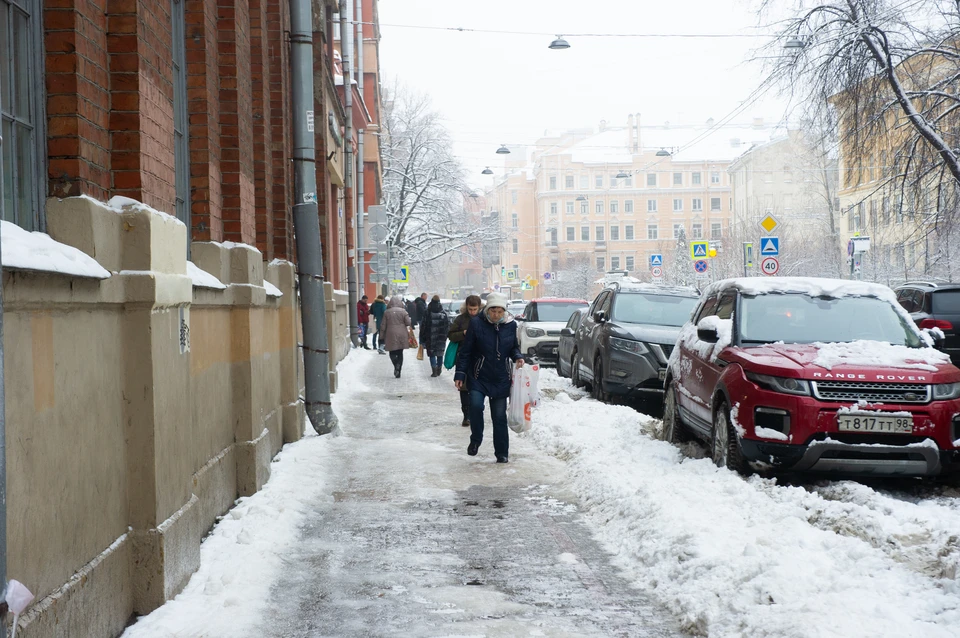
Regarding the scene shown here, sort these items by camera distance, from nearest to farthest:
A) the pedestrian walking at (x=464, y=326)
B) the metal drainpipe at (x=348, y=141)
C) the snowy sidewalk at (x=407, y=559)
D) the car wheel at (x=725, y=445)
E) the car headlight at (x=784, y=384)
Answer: the snowy sidewalk at (x=407, y=559)
the car headlight at (x=784, y=384)
the car wheel at (x=725, y=445)
the pedestrian walking at (x=464, y=326)
the metal drainpipe at (x=348, y=141)

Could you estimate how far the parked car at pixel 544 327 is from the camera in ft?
80.2

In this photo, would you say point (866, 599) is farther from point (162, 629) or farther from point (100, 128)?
point (100, 128)

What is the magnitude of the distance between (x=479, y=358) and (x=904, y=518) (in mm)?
4845

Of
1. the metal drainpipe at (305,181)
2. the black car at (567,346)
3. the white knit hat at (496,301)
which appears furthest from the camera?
the black car at (567,346)

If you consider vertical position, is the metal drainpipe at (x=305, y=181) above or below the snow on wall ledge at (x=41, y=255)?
above

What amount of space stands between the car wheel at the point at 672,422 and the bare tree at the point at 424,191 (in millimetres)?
42540

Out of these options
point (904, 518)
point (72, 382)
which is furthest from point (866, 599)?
point (72, 382)

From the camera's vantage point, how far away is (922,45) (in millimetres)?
19094

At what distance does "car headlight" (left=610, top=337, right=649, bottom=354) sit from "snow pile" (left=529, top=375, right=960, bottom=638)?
19.0 ft

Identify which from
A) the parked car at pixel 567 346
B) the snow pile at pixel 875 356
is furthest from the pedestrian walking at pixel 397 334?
the snow pile at pixel 875 356

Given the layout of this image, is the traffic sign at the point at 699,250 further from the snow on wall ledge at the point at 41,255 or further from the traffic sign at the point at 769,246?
the snow on wall ledge at the point at 41,255

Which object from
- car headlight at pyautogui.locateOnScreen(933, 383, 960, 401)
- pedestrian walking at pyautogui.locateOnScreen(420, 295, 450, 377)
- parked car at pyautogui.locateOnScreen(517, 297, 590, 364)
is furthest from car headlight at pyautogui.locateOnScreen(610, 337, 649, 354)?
parked car at pyautogui.locateOnScreen(517, 297, 590, 364)

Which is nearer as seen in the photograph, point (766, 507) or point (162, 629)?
A: point (162, 629)

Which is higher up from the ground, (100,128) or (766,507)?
(100,128)
